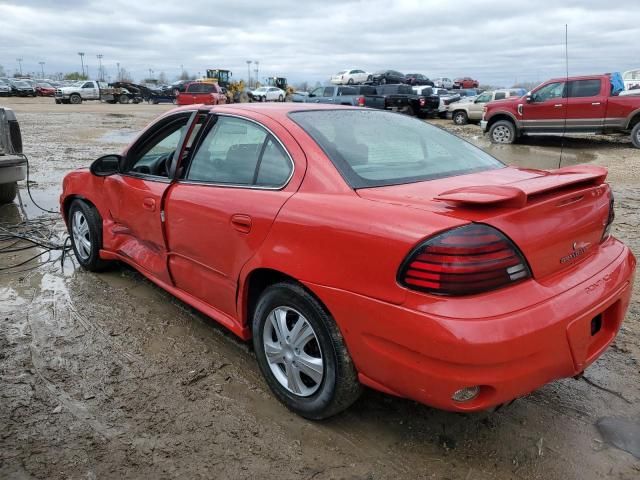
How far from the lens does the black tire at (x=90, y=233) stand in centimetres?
439

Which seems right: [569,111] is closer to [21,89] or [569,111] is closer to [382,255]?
[382,255]

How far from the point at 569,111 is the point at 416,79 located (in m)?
31.8

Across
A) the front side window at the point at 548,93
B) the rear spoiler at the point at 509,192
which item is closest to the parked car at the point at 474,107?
the front side window at the point at 548,93

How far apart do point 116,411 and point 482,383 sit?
1.89 meters

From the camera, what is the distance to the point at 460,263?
1.96 metres

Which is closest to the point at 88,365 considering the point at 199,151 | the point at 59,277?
the point at 199,151

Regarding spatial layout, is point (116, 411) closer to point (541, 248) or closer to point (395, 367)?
point (395, 367)

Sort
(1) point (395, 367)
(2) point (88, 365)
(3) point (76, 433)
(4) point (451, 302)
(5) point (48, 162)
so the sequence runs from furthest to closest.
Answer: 1. (5) point (48, 162)
2. (2) point (88, 365)
3. (3) point (76, 433)
4. (1) point (395, 367)
5. (4) point (451, 302)

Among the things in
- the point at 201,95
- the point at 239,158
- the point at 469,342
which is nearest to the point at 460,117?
the point at 201,95

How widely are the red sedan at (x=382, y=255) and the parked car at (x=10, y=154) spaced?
3.93m

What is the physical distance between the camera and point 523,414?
2.68 meters

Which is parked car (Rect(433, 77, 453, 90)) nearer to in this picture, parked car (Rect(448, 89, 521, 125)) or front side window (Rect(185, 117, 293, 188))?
parked car (Rect(448, 89, 521, 125))

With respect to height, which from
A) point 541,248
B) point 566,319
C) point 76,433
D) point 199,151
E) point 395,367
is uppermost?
point 199,151

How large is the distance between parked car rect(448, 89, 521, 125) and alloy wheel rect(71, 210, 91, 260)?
20546mm
